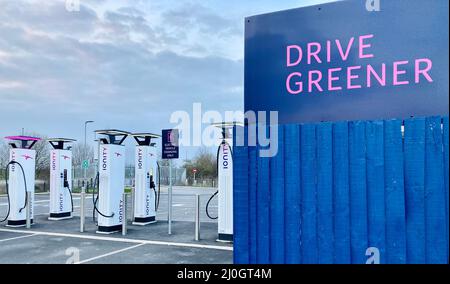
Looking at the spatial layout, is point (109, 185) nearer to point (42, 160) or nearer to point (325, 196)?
point (325, 196)

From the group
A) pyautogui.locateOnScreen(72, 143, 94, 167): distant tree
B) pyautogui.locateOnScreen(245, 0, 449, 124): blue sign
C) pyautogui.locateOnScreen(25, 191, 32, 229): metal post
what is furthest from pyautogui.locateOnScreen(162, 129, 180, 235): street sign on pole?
pyautogui.locateOnScreen(72, 143, 94, 167): distant tree

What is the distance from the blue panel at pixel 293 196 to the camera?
154 inches

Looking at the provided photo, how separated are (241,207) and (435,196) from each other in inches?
73.3

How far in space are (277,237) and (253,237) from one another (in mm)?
276

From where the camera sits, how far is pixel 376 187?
11.8ft

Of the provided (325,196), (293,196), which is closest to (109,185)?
(293,196)

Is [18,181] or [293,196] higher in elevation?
[293,196]

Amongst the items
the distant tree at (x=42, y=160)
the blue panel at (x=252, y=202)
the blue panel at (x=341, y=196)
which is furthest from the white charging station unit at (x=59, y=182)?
the distant tree at (x=42, y=160)

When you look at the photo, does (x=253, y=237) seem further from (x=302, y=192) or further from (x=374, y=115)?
(x=374, y=115)

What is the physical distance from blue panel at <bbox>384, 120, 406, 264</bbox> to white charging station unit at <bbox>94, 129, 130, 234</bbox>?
8.05m

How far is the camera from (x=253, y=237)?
413cm

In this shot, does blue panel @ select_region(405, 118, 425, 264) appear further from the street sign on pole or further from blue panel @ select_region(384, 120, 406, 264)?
the street sign on pole

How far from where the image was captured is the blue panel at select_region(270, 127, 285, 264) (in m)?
3.98
